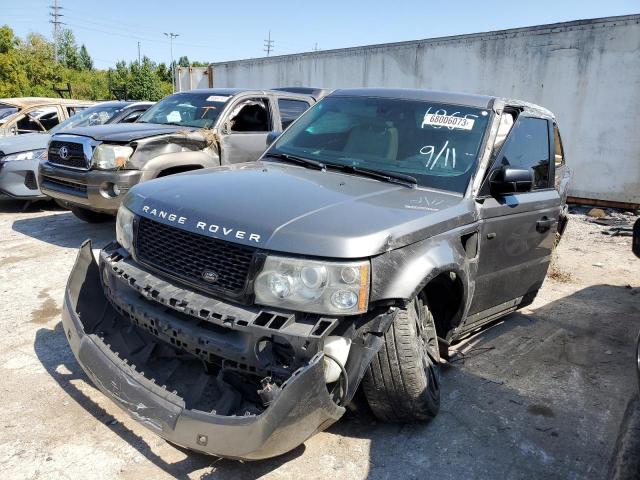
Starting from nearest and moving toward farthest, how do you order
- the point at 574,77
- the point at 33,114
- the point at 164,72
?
the point at 33,114
the point at 574,77
the point at 164,72

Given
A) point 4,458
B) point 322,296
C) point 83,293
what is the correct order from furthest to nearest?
point 83,293 → point 4,458 → point 322,296

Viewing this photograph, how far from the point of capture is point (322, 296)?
7.53ft

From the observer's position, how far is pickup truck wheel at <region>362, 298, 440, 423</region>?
259 cm

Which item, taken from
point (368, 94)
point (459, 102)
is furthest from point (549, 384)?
point (368, 94)

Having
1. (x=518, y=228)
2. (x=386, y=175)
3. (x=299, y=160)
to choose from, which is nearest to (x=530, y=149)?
(x=518, y=228)

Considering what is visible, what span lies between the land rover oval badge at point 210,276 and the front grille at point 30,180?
257 inches

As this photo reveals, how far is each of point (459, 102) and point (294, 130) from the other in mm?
1246

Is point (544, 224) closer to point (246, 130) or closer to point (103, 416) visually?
point (103, 416)

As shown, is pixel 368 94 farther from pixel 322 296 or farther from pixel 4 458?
pixel 4 458

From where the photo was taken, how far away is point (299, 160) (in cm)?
362

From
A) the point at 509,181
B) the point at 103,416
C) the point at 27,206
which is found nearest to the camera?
the point at 103,416

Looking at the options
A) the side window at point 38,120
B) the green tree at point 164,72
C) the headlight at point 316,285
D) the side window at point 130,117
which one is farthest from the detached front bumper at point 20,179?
the green tree at point 164,72

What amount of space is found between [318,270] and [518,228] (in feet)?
6.33

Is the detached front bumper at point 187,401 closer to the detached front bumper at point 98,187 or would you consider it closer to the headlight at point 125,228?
the headlight at point 125,228
